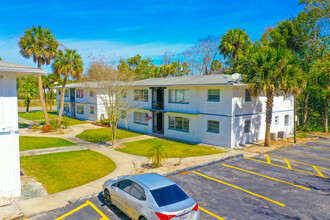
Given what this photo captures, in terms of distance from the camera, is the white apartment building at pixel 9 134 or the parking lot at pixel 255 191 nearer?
the parking lot at pixel 255 191

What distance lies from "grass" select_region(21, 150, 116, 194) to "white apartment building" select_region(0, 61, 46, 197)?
67.7 inches

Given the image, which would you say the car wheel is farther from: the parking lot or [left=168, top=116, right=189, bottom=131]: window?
[left=168, top=116, right=189, bottom=131]: window

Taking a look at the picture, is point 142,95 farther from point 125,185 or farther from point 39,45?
point 125,185

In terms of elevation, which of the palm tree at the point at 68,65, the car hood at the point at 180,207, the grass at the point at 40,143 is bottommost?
the grass at the point at 40,143

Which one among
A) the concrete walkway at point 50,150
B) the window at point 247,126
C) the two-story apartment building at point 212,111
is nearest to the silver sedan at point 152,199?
the concrete walkway at point 50,150

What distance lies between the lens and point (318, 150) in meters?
→ 19.2

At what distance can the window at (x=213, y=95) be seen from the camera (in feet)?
67.2

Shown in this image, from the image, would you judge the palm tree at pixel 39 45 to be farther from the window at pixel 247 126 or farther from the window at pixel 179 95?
the window at pixel 247 126

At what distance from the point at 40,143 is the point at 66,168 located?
350 inches

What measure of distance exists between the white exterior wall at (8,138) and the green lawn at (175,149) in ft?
29.6

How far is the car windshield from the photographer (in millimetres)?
7240

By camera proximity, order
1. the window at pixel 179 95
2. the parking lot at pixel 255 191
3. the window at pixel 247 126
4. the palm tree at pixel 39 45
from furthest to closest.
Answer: the palm tree at pixel 39 45, the window at pixel 179 95, the window at pixel 247 126, the parking lot at pixel 255 191

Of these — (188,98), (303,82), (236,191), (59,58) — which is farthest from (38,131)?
(303,82)

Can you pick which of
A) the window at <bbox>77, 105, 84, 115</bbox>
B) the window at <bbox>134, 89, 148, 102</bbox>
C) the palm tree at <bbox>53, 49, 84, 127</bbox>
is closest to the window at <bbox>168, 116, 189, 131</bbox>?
the window at <bbox>134, 89, 148, 102</bbox>
